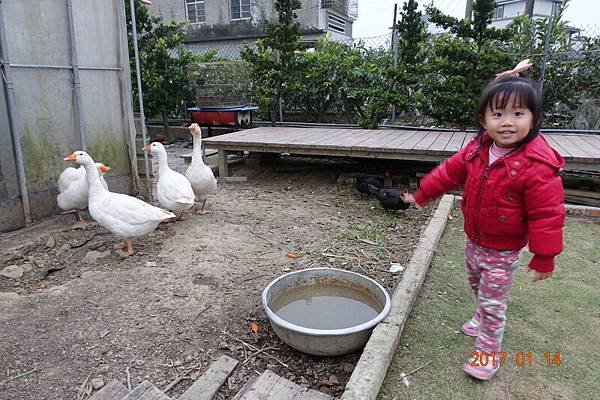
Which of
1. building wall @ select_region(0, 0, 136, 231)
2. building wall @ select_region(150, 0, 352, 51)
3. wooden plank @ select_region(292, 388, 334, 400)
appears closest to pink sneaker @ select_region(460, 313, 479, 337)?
wooden plank @ select_region(292, 388, 334, 400)

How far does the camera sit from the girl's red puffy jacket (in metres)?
1.77

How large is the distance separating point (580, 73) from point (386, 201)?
16.5 ft

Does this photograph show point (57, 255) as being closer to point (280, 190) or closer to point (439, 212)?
point (280, 190)

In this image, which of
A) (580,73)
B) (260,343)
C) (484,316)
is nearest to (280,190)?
(260,343)

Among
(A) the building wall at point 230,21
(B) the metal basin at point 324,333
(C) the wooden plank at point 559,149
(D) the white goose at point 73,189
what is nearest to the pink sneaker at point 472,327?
(B) the metal basin at point 324,333

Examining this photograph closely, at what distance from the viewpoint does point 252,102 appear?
10.4m

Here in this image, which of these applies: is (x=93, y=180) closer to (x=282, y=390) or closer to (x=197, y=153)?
(x=197, y=153)

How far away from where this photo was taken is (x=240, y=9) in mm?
18344

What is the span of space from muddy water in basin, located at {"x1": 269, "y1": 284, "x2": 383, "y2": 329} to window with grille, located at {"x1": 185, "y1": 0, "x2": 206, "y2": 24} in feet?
62.2

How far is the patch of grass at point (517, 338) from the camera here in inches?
79.7

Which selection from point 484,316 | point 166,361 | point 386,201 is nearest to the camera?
point 484,316

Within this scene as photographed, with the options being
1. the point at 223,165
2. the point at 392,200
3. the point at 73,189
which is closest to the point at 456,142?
the point at 392,200

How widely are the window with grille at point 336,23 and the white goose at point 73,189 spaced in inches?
631

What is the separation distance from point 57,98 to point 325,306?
3707mm
